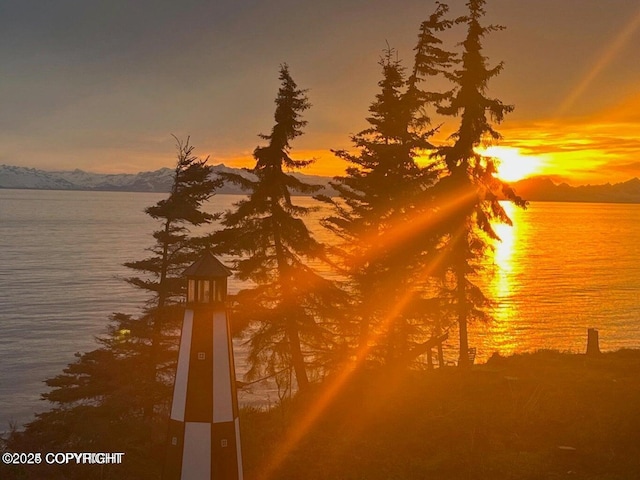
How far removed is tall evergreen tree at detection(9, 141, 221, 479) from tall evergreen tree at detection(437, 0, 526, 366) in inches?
429

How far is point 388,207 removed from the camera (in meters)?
24.2

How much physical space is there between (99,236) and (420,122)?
418ft

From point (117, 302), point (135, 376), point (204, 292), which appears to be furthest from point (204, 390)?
point (117, 302)

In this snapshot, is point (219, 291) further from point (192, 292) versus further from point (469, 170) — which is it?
point (469, 170)

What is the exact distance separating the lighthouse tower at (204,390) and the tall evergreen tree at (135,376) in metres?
5.94

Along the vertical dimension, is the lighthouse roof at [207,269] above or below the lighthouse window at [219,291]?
above

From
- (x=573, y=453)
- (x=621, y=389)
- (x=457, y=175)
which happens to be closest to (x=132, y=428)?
(x=573, y=453)

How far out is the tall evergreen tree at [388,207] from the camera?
2412 centimetres

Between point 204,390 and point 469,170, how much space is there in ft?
60.8

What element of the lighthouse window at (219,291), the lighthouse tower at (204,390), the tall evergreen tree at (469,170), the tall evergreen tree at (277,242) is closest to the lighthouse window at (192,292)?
the lighthouse tower at (204,390)

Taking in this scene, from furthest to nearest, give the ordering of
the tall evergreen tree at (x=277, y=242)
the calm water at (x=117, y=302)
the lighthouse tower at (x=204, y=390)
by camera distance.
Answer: the calm water at (x=117, y=302) → the tall evergreen tree at (x=277, y=242) → the lighthouse tower at (x=204, y=390)

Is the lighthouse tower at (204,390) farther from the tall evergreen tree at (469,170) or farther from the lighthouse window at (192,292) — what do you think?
the tall evergreen tree at (469,170)

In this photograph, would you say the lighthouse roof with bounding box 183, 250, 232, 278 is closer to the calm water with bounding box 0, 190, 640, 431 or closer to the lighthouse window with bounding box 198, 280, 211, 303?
the lighthouse window with bounding box 198, 280, 211, 303

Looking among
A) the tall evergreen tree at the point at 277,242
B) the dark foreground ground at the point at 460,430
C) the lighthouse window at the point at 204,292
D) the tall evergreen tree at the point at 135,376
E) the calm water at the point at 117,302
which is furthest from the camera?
the calm water at the point at 117,302
